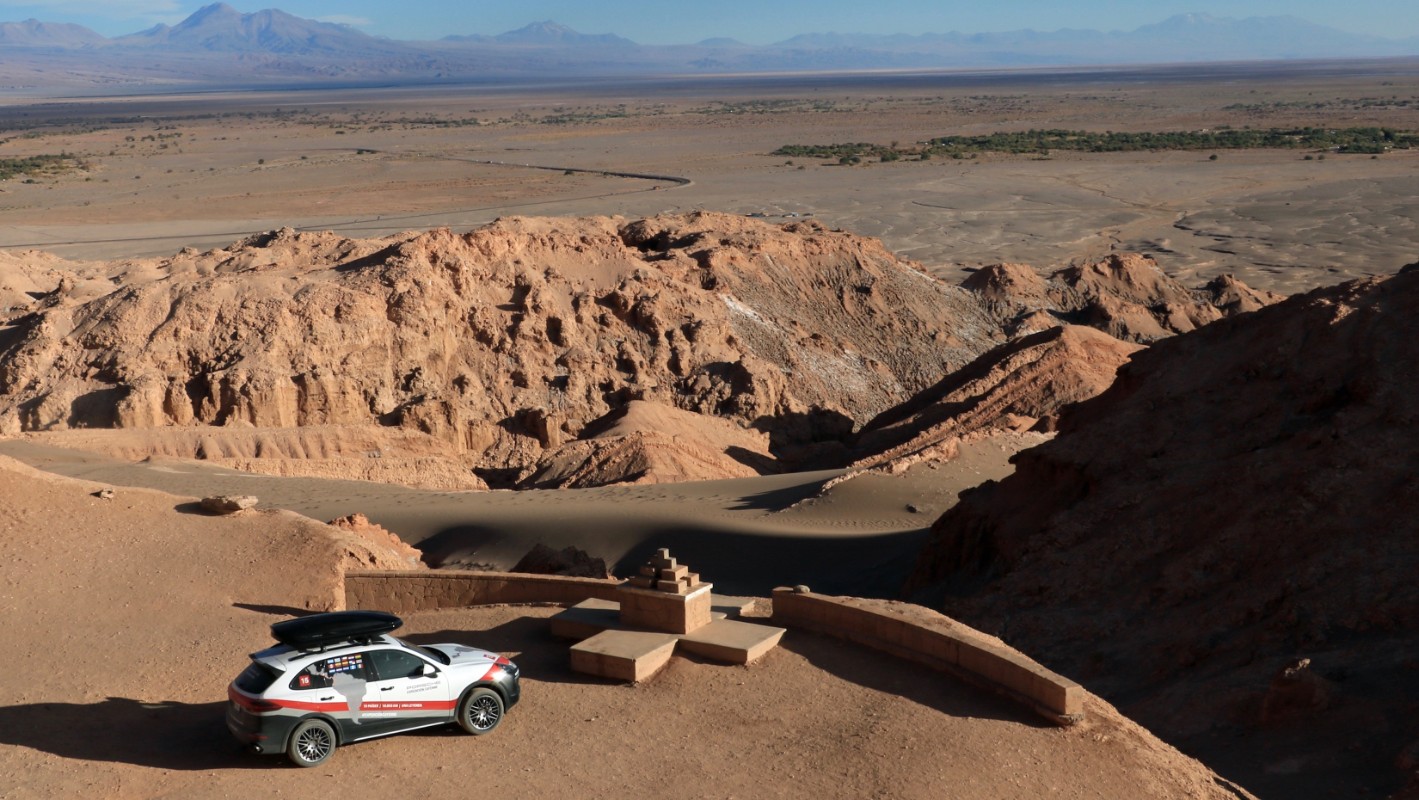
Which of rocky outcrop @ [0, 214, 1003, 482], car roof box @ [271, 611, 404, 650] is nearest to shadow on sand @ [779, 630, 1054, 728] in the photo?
car roof box @ [271, 611, 404, 650]

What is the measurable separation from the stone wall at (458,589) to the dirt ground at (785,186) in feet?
125

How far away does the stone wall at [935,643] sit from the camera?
9.76 metres

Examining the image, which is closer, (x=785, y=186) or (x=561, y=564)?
(x=561, y=564)

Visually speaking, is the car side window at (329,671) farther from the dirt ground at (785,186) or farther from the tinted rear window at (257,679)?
the dirt ground at (785,186)

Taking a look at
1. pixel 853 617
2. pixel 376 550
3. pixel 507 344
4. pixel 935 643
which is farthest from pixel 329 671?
pixel 507 344

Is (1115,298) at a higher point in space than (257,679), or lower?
lower

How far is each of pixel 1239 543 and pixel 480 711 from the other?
8.83 m

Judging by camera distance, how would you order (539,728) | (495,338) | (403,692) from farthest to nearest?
(495,338) < (539,728) < (403,692)

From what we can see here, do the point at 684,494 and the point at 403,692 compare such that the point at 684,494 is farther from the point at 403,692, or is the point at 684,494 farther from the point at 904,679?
the point at 403,692

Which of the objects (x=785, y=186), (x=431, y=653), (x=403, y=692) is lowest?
(x=785, y=186)

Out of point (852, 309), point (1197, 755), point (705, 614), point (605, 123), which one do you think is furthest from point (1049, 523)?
point (605, 123)

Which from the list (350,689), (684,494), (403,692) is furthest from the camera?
(684,494)

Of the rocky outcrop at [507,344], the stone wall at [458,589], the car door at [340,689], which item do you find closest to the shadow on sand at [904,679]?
the stone wall at [458,589]

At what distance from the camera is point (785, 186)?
77000 millimetres
